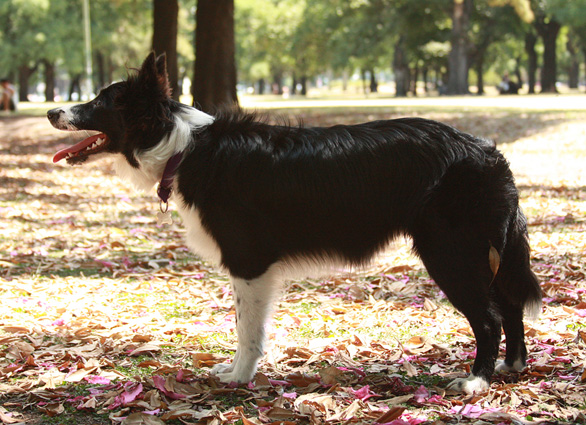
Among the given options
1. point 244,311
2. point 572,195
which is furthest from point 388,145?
point 572,195

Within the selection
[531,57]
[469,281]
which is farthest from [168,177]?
[531,57]

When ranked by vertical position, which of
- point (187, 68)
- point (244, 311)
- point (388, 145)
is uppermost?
point (187, 68)

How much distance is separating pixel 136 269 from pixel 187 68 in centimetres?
6593

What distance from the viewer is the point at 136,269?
7.82 meters

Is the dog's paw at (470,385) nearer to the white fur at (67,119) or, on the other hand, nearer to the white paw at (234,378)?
the white paw at (234,378)

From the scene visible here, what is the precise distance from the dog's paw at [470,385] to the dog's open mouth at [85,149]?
2.85m

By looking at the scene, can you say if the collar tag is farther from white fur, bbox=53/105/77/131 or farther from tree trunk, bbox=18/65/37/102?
tree trunk, bbox=18/65/37/102

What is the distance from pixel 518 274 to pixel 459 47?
1710 inches

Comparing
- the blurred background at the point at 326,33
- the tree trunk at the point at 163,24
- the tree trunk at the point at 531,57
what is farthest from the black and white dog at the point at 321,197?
the tree trunk at the point at 531,57

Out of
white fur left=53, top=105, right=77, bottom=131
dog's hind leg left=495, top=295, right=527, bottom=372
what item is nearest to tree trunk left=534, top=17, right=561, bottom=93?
dog's hind leg left=495, top=295, right=527, bottom=372

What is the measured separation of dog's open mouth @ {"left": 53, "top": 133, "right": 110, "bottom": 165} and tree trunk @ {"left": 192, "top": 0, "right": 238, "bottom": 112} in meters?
12.4

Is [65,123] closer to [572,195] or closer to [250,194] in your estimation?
[250,194]

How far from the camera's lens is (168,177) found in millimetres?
4633

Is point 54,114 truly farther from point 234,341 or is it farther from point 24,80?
point 24,80
